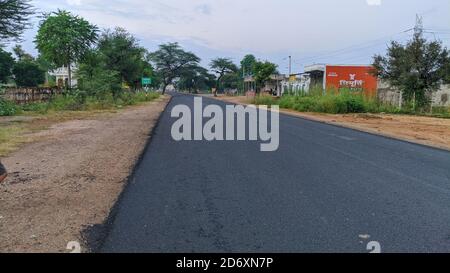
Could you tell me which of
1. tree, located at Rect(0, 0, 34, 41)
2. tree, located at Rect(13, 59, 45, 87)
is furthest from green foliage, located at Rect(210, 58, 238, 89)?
tree, located at Rect(0, 0, 34, 41)

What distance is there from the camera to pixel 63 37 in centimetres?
3575

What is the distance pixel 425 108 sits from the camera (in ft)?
111

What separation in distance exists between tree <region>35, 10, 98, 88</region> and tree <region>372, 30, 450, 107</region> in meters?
25.3

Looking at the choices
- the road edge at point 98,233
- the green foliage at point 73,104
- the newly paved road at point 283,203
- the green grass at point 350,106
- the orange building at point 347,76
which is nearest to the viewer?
the road edge at point 98,233

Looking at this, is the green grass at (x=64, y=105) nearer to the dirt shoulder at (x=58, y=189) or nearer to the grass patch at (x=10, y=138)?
the grass patch at (x=10, y=138)

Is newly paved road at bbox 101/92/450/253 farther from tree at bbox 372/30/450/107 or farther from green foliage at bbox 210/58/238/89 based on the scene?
green foliage at bbox 210/58/238/89

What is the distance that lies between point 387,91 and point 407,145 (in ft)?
85.9

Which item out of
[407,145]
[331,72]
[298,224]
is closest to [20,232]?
[298,224]

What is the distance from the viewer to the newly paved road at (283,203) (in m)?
4.76

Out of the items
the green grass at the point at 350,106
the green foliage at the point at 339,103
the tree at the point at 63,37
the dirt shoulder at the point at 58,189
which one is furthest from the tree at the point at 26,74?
the dirt shoulder at the point at 58,189

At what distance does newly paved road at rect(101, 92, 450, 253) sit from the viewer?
15.6 feet

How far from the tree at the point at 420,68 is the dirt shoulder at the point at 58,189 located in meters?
25.9

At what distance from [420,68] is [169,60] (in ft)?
310

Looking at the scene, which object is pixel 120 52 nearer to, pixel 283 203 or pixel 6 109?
pixel 6 109
